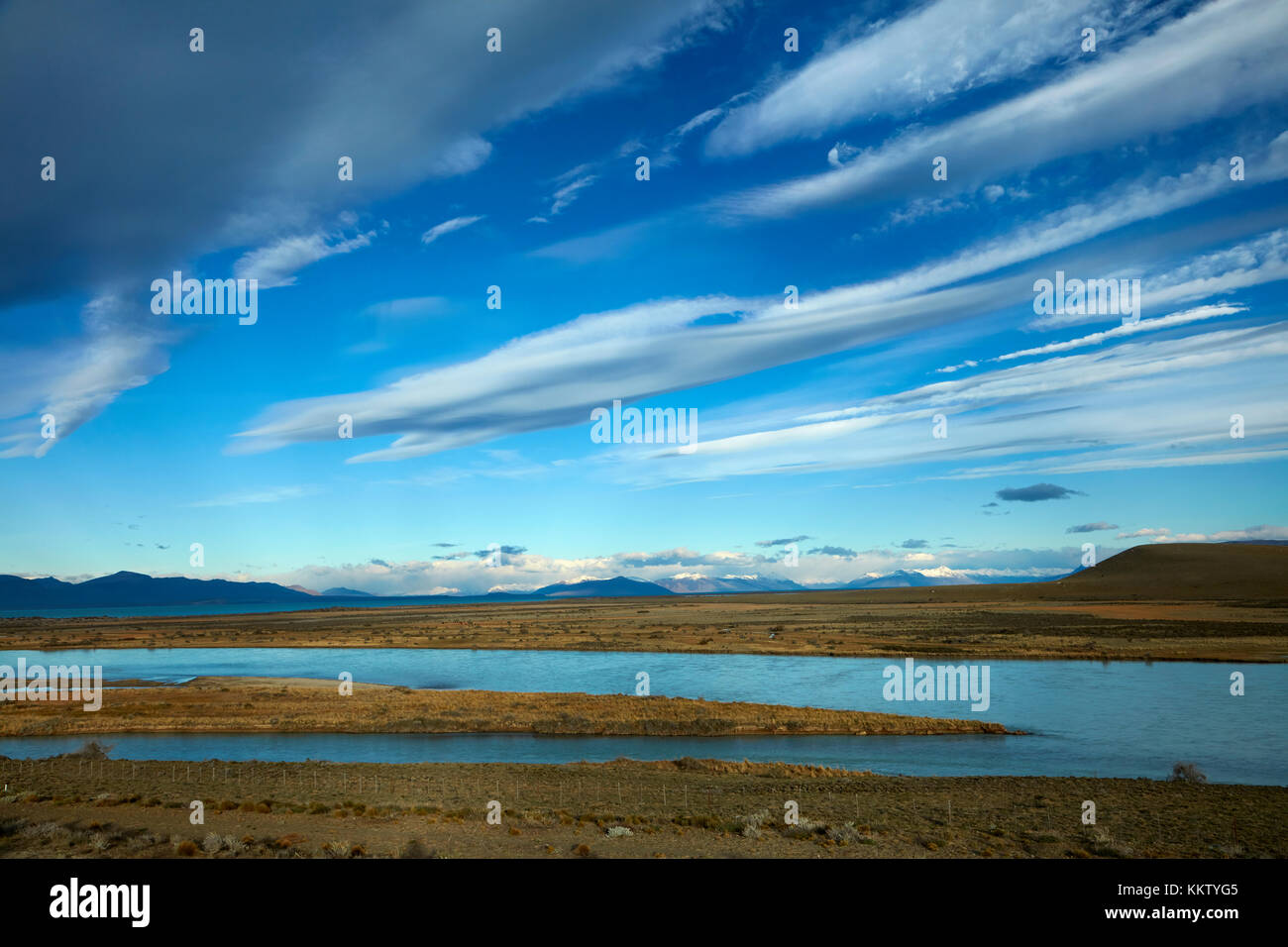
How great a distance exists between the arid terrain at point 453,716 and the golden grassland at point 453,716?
58 mm

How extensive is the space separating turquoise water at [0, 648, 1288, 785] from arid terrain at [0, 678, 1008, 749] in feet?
4.48

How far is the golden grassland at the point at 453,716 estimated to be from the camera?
→ 4269cm

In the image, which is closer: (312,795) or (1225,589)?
(312,795)

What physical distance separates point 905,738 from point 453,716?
25743 mm

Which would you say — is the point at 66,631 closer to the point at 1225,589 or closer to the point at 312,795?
the point at 312,795

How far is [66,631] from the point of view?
140125mm

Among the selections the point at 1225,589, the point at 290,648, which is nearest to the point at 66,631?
the point at 290,648

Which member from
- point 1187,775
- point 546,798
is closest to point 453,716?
point 546,798

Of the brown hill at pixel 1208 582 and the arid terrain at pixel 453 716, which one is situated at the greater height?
the arid terrain at pixel 453 716

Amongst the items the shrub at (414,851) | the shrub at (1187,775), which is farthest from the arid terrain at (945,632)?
the shrub at (414,851)

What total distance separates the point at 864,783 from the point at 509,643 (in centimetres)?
7763

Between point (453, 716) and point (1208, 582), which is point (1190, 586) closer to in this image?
point (1208, 582)

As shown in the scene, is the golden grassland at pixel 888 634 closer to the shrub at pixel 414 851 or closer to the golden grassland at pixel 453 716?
the golden grassland at pixel 453 716
